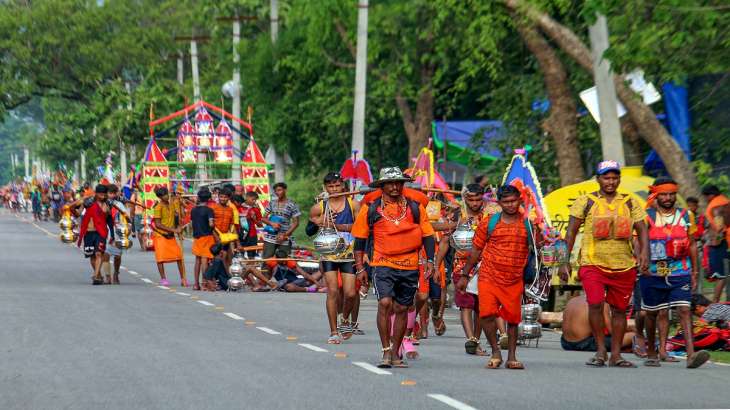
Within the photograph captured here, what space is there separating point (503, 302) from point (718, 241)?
25.4 feet

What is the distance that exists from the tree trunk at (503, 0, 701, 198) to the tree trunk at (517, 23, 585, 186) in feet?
6.81

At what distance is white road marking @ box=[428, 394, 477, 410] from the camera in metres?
10.7

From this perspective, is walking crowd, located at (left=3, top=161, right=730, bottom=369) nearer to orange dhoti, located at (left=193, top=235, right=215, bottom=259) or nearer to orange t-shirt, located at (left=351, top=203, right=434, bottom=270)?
orange t-shirt, located at (left=351, top=203, right=434, bottom=270)

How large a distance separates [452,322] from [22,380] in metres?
8.70

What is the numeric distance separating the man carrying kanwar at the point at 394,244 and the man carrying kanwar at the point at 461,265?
3.36 ft

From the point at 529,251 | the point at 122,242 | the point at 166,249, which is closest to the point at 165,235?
the point at 166,249

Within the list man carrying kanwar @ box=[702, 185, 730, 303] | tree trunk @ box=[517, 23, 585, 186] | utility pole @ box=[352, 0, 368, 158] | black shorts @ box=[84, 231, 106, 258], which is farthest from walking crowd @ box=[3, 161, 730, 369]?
utility pole @ box=[352, 0, 368, 158]

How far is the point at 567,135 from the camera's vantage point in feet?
92.9

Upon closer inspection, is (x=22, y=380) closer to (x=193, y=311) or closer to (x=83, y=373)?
(x=83, y=373)

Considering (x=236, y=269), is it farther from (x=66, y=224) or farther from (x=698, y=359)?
(x=698, y=359)

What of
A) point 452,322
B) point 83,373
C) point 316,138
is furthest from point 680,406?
point 316,138

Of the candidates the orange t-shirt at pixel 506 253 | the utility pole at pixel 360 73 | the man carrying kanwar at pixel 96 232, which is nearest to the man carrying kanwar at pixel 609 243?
the orange t-shirt at pixel 506 253

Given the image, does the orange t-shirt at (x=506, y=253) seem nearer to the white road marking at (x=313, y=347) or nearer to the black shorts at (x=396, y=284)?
the black shorts at (x=396, y=284)

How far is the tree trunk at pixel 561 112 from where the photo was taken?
91.9ft
